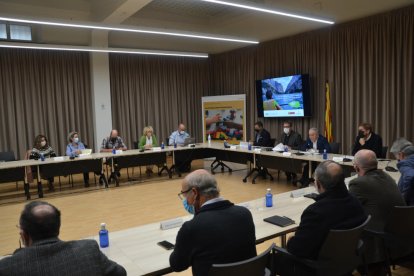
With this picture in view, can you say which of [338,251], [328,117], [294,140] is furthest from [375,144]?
[338,251]

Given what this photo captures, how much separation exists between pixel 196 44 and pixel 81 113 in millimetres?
4039

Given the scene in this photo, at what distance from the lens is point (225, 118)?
1019 cm

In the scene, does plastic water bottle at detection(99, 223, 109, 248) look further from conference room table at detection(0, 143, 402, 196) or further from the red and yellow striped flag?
the red and yellow striped flag

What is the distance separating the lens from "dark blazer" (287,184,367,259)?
2.05m

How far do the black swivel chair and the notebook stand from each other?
16.0 inches

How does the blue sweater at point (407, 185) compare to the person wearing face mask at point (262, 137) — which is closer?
the blue sweater at point (407, 185)

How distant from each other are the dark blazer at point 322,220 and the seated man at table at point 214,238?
0.40 meters

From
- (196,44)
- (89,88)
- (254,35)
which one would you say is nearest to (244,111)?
(254,35)

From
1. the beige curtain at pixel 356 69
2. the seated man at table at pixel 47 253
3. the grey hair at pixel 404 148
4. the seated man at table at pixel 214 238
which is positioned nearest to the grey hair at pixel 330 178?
the seated man at table at pixel 214 238

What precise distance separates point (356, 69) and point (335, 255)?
6151 mm

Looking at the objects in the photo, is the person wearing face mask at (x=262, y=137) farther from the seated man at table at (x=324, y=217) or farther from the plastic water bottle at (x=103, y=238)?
the plastic water bottle at (x=103, y=238)

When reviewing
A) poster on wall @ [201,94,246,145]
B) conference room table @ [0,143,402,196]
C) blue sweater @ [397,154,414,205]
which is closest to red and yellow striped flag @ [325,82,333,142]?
conference room table @ [0,143,402,196]

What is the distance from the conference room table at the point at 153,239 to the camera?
201 cm

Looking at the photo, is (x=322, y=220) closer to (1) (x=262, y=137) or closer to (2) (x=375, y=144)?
(2) (x=375, y=144)
